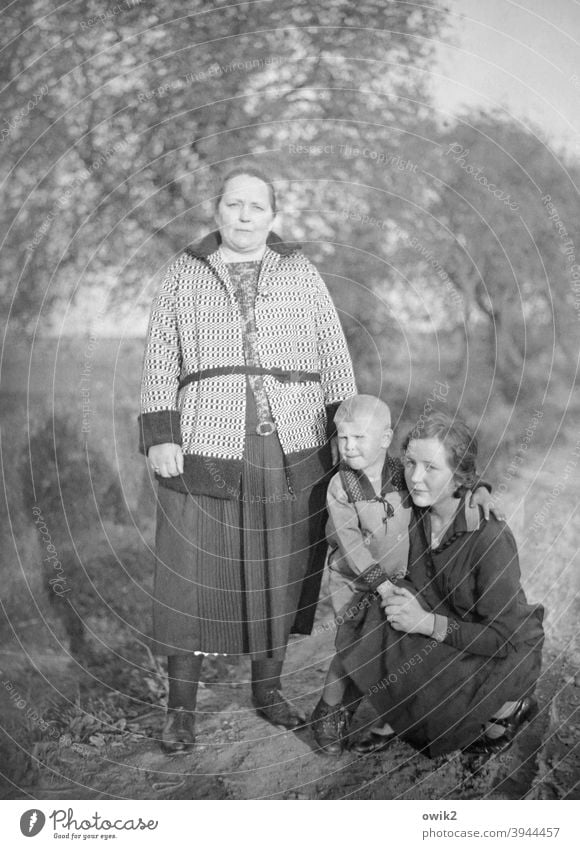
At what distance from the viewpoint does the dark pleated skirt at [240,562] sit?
132 inches

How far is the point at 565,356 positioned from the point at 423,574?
946mm

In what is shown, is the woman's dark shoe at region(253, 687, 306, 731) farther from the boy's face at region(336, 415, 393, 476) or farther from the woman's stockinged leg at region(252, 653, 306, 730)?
the boy's face at region(336, 415, 393, 476)

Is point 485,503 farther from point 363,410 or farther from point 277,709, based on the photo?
point 277,709

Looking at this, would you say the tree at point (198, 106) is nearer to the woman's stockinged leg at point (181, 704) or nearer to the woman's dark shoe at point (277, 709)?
the woman's stockinged leg at point (181, 704)

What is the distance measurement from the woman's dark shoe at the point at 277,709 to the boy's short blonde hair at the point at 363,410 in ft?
3.22

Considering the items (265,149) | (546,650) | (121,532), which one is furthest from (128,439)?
(546,650)

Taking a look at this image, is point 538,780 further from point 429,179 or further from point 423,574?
point 429,179

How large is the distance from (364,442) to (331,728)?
0.98 metres

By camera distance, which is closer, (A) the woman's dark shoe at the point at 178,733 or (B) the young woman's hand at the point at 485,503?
(B) the young woman's hand at the point at 485,503

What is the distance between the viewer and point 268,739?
3.42 metres

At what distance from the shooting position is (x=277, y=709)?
3.45 metres

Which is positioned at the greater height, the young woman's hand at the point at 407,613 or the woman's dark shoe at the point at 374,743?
the young woman's hand at the point at 407,613

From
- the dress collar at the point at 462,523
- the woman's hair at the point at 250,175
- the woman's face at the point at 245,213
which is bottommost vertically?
the dress collar at the point at 462,523
